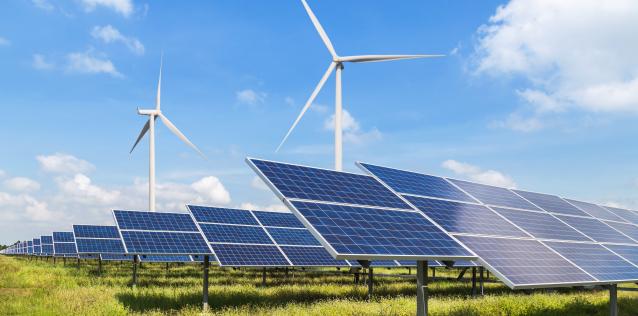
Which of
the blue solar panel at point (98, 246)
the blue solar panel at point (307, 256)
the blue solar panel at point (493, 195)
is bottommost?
the blue solar panel at point (98, 246)

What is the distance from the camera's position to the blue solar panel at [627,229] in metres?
28.8

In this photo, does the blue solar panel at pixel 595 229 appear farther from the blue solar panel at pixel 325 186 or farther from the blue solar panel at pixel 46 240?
the blue solar panel at pixel 46 240

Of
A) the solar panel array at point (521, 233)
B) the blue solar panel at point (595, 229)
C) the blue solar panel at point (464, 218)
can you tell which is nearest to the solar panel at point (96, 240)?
the solar panel array at point (521, 233)

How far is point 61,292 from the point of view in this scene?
3055cm

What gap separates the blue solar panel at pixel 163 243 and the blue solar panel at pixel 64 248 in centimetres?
3041

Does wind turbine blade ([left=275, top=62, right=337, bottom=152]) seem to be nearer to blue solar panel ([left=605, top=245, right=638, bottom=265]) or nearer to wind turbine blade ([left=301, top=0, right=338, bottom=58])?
wind turbine blade ([left=301, top=0, right=338, bottom=58])

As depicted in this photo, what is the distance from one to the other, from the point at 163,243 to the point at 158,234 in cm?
168

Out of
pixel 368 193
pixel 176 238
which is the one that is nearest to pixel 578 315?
pixel 368 193

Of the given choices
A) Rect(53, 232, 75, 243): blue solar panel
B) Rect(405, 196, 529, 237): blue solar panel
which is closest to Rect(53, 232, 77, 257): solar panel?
Rect(53, 232, 75, 243): blue solar panel

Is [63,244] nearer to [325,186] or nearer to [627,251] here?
[325,186]

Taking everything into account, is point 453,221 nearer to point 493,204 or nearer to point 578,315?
point 493,204

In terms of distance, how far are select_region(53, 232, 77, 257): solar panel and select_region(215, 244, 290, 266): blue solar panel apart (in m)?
36.4

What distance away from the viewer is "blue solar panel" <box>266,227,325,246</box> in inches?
1298

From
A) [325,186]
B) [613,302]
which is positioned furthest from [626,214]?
[325,186]
